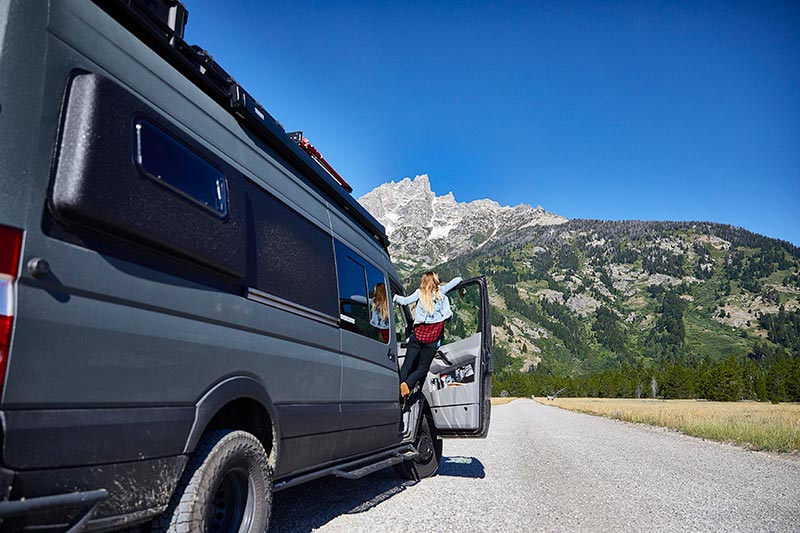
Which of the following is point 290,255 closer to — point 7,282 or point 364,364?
point 364,364

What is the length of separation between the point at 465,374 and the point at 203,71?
4.54m

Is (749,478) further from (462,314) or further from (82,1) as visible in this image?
(82,1)

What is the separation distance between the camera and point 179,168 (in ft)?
7.80

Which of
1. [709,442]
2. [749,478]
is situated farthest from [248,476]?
[709,442]

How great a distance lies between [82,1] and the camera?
6.54ft

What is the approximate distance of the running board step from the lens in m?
3.79

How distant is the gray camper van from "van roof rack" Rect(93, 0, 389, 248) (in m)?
0.01

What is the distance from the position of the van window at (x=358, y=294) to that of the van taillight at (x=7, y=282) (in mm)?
2593

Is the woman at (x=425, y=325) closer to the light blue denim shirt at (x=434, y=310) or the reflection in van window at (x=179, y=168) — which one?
the light blue denim shirt at (x=434, y=310)

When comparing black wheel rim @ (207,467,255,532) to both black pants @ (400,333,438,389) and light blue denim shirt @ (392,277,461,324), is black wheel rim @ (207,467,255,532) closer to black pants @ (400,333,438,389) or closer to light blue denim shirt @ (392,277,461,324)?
black pants @ (400,333,438,389)

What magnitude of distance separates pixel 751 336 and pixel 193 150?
7579 inches

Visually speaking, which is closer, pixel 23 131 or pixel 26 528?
pixel 26 528

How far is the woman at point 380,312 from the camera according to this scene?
4.99m

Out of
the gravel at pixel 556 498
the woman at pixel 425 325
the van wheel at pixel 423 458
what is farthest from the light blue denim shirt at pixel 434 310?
the gravel at pixel 556 498
